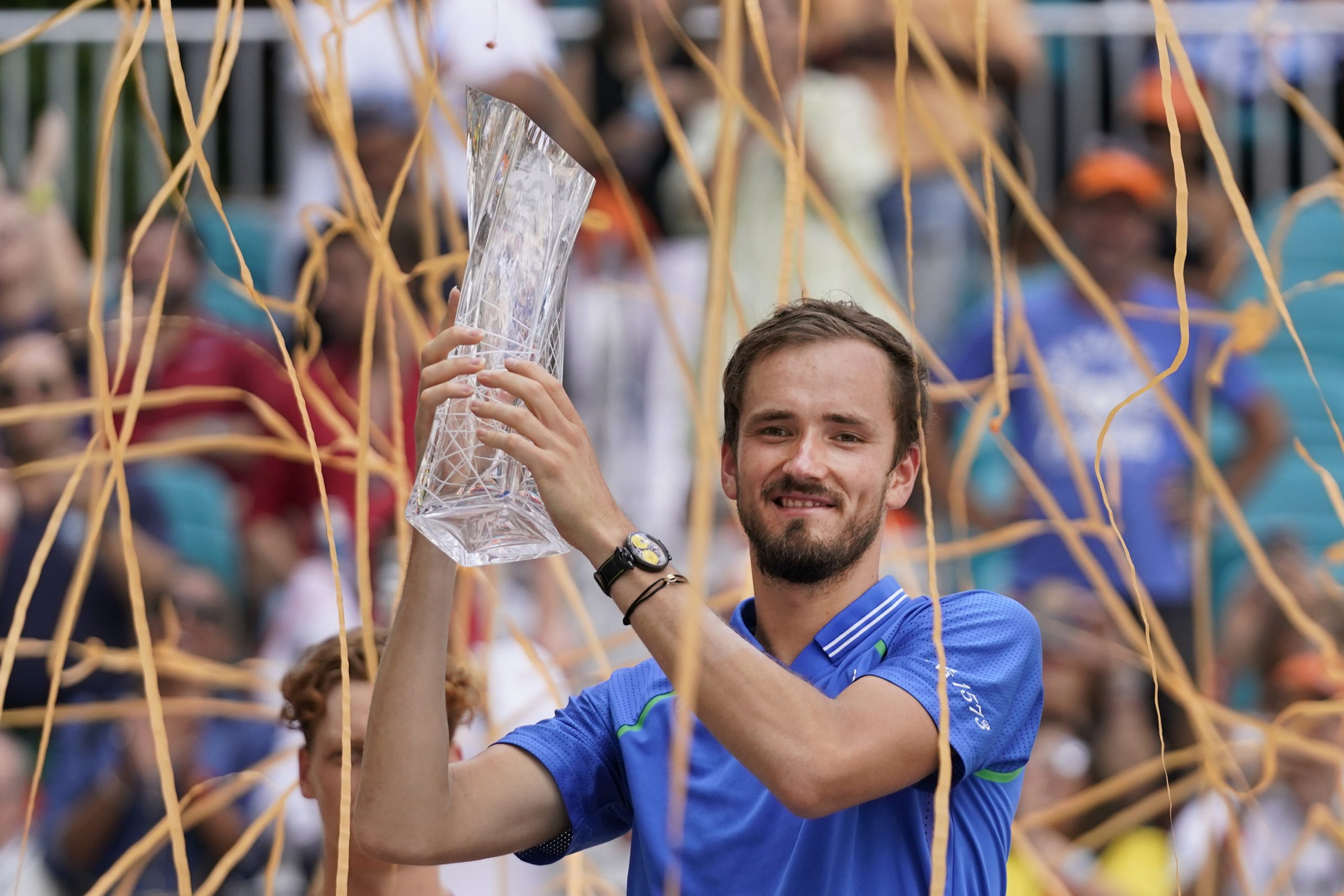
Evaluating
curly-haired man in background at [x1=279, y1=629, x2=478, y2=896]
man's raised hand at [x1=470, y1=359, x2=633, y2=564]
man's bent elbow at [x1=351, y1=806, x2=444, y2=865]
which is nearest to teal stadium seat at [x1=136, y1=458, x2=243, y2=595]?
curly-haired man in background at [x1=279, y1=629, x2=478, y2=896]

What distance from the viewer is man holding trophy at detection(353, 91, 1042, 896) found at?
1.38 metres

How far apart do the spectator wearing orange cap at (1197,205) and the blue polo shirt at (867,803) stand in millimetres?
3493

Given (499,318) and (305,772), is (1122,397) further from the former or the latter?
(499,318)

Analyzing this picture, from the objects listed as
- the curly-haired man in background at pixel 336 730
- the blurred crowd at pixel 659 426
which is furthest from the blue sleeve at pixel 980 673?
the blurred crowd at pixel 659 426

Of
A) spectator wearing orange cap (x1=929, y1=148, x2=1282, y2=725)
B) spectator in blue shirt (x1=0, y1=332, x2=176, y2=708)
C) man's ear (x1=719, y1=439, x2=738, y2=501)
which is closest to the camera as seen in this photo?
man's ear (x1=719, y1=439, x2=738, y2=501)

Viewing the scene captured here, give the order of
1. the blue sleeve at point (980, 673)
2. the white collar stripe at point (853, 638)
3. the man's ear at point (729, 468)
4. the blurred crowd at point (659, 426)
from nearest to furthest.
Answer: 1. the blue sleeve at point (980, 673)
2. the white collar stripe at point (853, 638)
3. the man's ear at point (729, 468)
4. the blurred crowd at point (659, 426)

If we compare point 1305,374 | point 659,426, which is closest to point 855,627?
point 659,426

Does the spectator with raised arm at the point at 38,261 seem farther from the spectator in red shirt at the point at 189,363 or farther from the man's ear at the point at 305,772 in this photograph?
the man's ear at the point at 305,772

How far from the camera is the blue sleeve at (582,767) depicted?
1.71m

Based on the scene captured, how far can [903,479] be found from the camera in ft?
5.51

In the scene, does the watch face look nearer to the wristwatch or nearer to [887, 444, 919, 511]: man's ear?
the wristwatch

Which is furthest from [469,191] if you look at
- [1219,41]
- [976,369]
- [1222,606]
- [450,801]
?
[1219,41]

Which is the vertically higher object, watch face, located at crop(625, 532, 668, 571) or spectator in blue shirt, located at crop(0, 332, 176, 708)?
spectator in blue shirt, located at crop(0, 332, 176, 708)

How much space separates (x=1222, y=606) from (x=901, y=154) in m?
3.53
